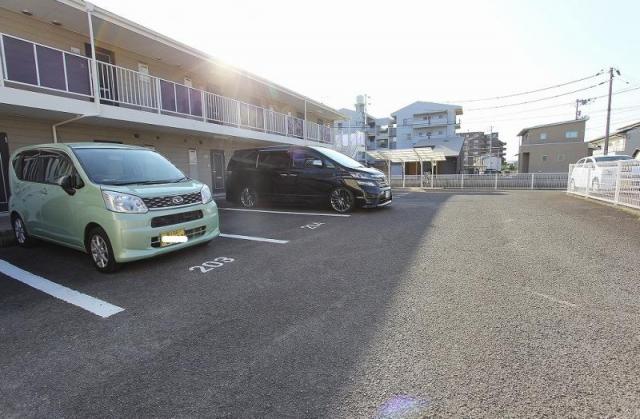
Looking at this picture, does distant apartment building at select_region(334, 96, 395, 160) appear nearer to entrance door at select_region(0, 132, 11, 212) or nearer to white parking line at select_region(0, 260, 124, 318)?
entrance door at select_region(0, 132, 11, 212)

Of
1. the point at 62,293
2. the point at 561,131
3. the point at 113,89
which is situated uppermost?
the point at 561,131

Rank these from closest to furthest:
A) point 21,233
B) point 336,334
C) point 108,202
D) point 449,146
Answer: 1. point 336,334
2. point 108,202
3. point 21,233
4. point 449,146

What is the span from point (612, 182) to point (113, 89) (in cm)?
1353

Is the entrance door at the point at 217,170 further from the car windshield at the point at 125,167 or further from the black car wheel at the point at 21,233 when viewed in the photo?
the car windshield at the point at 125,167

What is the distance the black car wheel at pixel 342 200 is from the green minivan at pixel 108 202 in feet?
11.9

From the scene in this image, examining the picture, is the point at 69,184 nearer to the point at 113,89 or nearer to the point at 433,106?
the point at 113,89

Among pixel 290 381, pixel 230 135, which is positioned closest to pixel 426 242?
pixel 290 381

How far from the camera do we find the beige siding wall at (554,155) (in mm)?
31422

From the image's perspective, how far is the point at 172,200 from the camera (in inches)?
166

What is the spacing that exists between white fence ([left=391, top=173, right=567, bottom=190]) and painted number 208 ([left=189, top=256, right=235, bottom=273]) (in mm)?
17520

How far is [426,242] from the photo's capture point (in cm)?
504

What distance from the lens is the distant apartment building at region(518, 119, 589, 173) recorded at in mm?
31547

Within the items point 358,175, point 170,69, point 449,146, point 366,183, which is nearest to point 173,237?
point 358,175

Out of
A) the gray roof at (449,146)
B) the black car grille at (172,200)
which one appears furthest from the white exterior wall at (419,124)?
the black car grille at (172,200)
